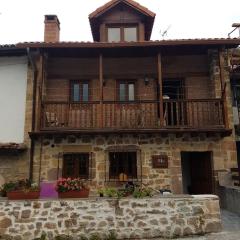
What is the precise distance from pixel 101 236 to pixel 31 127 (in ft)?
16.5

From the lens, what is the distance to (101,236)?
6902 mm

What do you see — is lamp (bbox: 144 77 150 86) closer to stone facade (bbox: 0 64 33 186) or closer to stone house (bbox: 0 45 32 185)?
stone house (bbox: 0 45 32 185)

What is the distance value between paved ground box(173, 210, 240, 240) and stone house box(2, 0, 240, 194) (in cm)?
165

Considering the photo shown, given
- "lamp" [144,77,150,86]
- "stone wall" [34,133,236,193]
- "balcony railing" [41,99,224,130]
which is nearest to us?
"balcony railing" [41,99,224,130]

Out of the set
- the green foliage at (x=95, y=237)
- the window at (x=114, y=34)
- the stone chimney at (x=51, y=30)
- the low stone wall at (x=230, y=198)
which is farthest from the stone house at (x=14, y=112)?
the low stone wall at (x=230, y=198)

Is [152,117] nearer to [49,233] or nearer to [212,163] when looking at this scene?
[212,163]

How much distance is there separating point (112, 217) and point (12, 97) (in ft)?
20.2

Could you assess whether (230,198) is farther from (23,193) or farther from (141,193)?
(23,193)

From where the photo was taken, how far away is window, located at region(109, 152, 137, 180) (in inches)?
402

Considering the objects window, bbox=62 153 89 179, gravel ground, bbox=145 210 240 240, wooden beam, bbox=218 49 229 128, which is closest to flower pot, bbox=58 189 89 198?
gravel ground, bbox=145 210 240 240

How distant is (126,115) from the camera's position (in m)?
10.3

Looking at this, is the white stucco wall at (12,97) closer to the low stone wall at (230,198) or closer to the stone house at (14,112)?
the stone house at (14,112)

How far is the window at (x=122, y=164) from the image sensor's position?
10.2m

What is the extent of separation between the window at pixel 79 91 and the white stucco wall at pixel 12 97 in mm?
1738
